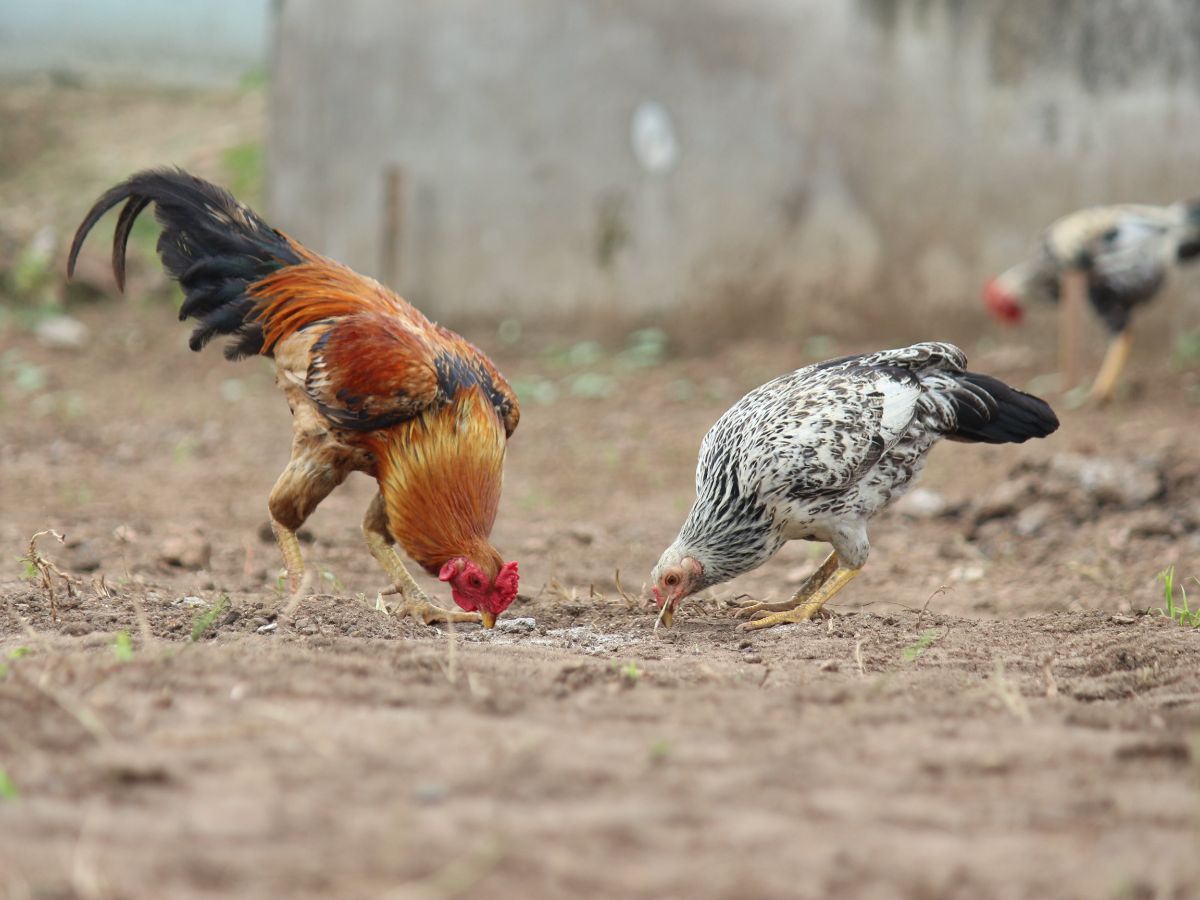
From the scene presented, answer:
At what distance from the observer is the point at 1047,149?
1030 cm

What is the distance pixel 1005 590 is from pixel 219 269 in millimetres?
3668

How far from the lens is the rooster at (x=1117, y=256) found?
29.6 feet

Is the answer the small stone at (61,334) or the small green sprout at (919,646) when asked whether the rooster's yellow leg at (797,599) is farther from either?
the small stone at (61,334)

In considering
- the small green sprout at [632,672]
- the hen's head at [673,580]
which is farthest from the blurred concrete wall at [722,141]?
the small green sprout at [632,672]

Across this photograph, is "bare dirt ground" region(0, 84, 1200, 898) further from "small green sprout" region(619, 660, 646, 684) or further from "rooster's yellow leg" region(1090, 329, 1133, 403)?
"rooster's yellow leg" region(1090, 329, 1133, 403)

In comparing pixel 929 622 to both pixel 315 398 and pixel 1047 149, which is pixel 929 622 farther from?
pixel 1047 149

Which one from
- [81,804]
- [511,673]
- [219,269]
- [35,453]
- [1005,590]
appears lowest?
[35,453]

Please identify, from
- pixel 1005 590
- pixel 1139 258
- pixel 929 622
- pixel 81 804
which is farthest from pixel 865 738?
pixel 1139 258

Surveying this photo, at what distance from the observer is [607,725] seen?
2771 mm

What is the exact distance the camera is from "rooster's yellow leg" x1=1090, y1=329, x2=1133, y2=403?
9094 millimetres

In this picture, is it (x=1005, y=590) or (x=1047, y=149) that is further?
(x=1047, y=149)

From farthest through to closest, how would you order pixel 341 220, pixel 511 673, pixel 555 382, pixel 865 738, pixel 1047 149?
pixel 341 220 < pixel 555 382 < pixel 1047 149 < pixel 511 673 < pixel 865 738

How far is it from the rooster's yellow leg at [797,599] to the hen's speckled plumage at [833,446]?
20 cm

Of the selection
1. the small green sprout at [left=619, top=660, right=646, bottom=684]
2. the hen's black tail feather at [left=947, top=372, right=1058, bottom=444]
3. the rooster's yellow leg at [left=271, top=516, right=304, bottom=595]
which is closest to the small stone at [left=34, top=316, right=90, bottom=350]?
the rooster's yellow leg at [left=271, top=516, right=304, bottom=595]
